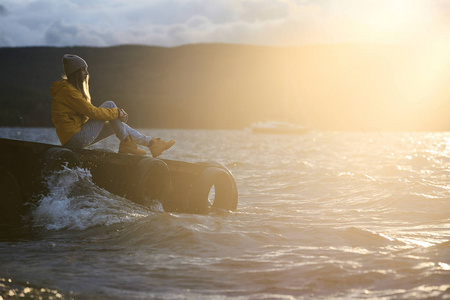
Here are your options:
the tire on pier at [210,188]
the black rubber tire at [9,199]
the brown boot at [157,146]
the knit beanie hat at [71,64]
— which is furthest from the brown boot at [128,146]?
the black rubber tire at [9,199]

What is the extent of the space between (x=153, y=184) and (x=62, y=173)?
4.99ft

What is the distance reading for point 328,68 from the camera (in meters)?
191

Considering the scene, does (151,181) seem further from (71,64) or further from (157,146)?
(71,64)

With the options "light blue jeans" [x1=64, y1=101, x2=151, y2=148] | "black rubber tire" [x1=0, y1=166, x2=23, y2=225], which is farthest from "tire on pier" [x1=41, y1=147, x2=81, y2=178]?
"light blue jeans" [x1=64, y1=101, x2=151, y2=148]

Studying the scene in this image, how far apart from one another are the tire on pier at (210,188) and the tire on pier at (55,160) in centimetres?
234

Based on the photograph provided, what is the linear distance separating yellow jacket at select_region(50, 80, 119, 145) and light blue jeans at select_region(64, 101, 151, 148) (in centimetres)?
10

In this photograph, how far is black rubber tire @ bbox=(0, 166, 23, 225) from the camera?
736 centimetres

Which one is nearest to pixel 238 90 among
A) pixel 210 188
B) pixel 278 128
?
pixel 278 128

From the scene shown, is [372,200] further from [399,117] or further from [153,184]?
[399,117]

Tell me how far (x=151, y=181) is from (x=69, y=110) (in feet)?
5.48

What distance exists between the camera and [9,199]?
7391mm

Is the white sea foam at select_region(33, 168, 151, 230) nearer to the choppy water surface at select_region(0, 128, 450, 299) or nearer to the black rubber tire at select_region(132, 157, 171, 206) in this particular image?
the choppy water surface at select_region(0, 128, 450, 299)

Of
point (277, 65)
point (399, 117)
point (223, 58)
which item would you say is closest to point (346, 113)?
point (399, 117)

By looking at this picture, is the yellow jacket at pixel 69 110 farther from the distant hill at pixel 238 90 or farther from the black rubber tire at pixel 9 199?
the distant hill at pixel 238 90
